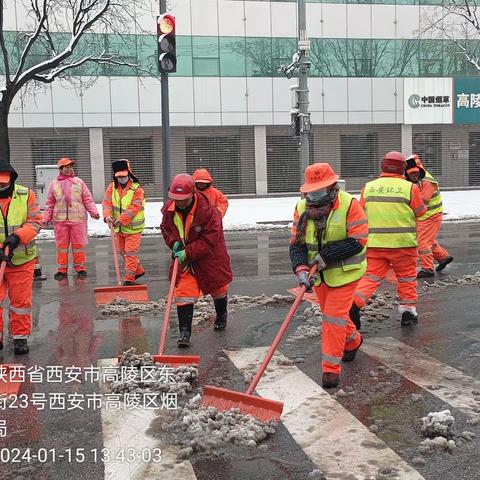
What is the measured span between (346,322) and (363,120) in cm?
2693

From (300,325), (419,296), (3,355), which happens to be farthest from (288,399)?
(419,296)

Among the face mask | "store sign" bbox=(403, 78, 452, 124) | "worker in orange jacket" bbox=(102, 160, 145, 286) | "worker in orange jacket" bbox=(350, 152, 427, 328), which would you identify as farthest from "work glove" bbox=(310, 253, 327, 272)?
"store sign" bbox=(403, 78, 452, 124)

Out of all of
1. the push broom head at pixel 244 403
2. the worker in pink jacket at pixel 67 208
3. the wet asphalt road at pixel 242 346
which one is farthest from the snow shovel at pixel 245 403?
the worker in pink jacket at pixel 67 208

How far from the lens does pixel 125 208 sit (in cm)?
936

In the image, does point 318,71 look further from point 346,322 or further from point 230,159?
point 346,322

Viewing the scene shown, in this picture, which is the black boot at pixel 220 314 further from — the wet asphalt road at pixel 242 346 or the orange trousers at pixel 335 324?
A: the orange trousers at pixel 335 324

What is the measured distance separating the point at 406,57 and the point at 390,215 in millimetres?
26642

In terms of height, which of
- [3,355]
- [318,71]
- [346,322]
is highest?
[318,71]

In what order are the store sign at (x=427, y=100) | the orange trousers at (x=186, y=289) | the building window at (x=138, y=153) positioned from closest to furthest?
the orange trousers at (x=186, y=289), the building window at (x=138, y=153), the store sign at (x=427, y=100)

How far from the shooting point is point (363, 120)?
30609 mm

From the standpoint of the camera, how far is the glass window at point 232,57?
2875cm

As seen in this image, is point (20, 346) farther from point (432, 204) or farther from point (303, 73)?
point (303, 73)

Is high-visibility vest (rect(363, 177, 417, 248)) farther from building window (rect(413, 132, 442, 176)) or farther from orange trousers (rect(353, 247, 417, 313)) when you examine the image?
building window (rect(413, 132, 442, 176))

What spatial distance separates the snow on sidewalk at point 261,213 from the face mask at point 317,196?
13361 millimetres
